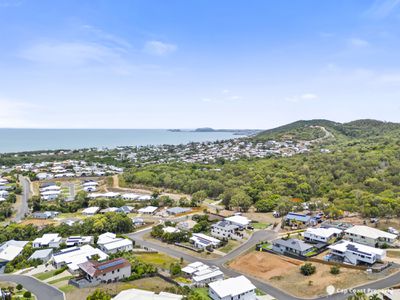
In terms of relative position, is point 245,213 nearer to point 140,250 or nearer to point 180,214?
point 180,214

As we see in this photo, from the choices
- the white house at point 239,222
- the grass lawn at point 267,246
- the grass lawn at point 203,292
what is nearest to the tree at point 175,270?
the grass lawn at point 203,292

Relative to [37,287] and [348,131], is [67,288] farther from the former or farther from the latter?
[348,131]

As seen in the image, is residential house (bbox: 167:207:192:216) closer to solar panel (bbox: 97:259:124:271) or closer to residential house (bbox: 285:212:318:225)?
residential house (bbox: 285:212:318:225)

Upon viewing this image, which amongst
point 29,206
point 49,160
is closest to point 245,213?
point 29,206

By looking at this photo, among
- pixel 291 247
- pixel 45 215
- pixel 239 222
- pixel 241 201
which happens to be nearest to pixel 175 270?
pixel 291 247

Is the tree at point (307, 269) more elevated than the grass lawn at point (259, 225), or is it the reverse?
the tree at point (307, 269)

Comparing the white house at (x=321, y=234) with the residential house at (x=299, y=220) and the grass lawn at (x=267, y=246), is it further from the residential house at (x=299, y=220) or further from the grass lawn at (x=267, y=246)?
the residential house at (x=299, y=220)
